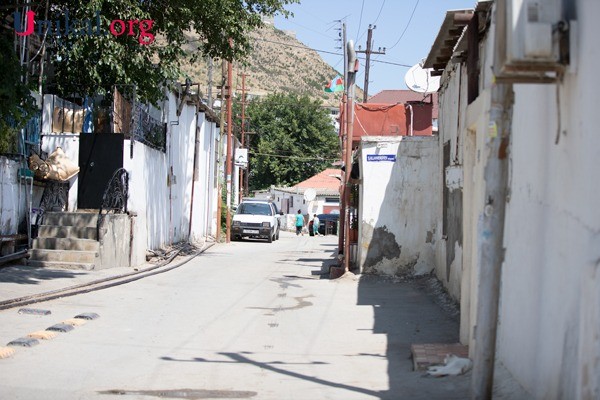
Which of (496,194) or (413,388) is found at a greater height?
(496,194)

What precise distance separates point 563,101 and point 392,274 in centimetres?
1163

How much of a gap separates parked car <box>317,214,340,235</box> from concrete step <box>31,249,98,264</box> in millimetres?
32827

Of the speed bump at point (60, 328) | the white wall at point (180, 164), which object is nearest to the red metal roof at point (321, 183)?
the white wall at point (180, 164)

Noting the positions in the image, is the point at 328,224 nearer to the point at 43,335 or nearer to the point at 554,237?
the point at 43,335

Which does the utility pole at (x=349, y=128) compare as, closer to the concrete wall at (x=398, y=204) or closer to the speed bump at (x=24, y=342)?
the concrete wall at (x=398, y=204)

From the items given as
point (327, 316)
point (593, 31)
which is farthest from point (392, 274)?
point (593, 31)

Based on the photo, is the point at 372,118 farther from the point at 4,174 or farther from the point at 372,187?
the point at 4,174

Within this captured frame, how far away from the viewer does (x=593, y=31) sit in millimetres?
4621

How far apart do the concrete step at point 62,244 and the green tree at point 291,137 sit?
4935cm

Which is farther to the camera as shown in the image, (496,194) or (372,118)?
(372,118)

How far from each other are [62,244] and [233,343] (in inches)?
330

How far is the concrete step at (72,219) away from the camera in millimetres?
17062

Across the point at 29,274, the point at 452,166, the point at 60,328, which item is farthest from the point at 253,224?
the point at 60,328

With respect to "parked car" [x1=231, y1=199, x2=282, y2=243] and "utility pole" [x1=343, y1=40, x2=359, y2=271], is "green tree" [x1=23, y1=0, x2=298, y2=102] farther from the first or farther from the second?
"parked car" [x1=231, y1=199, x2=282, y2=243]
